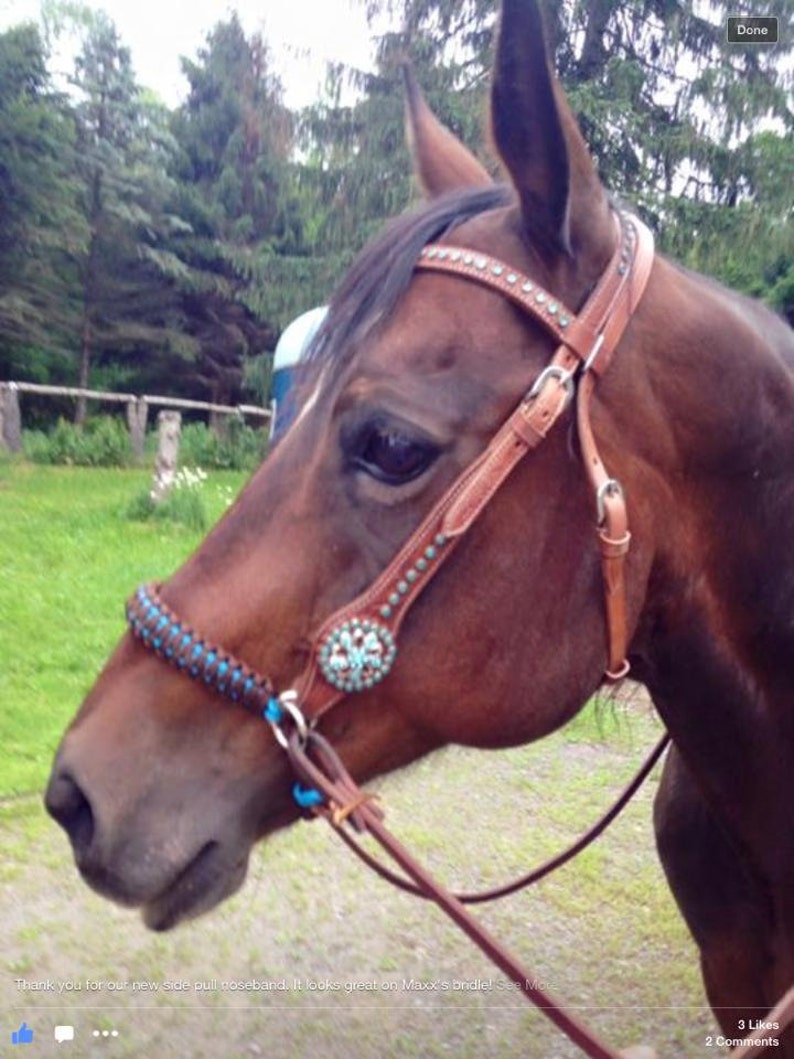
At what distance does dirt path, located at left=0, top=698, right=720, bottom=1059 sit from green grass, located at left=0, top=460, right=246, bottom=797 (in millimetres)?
838

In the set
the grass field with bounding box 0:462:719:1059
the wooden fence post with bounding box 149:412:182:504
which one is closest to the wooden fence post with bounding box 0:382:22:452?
the wooden fence post with bounding box 149:412:182:504

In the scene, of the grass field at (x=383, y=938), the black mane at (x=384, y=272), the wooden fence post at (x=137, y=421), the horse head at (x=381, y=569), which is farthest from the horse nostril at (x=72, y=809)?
the wooden fence post at (x=137, y=421)

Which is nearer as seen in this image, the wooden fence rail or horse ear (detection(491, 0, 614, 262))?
horse ear (detection(491, 0, 614, 262))

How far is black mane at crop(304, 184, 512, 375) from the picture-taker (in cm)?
157

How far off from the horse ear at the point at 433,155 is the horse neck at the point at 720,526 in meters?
0.57

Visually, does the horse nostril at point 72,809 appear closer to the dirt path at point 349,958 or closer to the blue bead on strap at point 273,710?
the blue bead on strap at point 273,710

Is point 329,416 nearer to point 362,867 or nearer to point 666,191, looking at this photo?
point 362,867

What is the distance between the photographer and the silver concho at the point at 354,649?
1.47 m

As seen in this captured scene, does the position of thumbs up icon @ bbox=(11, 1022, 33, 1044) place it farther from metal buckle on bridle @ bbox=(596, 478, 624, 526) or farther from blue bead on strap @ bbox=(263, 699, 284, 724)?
metal buckle on bridle @ bbox=(596, 478, 624, 526)

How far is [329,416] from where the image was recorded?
1526 mm

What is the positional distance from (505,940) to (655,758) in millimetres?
2021

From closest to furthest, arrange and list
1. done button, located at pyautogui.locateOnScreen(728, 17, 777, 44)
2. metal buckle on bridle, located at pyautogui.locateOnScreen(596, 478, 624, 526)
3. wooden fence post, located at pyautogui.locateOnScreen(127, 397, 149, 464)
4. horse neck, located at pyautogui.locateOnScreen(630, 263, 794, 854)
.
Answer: metal buckle on bridle, located at pyautogui.locateOnScreen(596, 478, 624, 526)
horse neck, located at pyautogui.locateOnScreen(630, 263, 794, 854)
done button, located at pyautogui.locateOnScreen(728, 17, 777, 44)
wooden fence post, located at pyautogui.locateOnScreen(127, 397, 149, 464)

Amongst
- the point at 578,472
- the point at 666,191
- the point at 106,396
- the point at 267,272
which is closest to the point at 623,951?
the point at 578,472

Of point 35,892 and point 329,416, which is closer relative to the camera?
point 329,416
